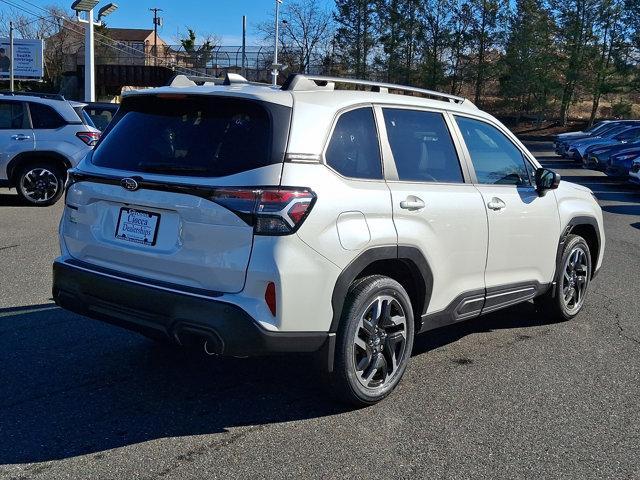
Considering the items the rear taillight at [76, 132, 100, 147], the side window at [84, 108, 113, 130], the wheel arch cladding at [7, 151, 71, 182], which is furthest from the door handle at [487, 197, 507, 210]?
the side window at [84, 108, 113, 130]

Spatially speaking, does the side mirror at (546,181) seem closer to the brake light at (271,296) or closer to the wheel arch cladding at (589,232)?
the wheel arch cladding at (589,232)

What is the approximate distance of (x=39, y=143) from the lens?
1194 cm

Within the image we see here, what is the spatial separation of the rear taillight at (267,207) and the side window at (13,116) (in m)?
9.45

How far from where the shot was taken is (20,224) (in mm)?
10578

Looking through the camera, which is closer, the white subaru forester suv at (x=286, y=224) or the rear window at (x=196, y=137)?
the white subaru forester suv at (x=286, y=224)

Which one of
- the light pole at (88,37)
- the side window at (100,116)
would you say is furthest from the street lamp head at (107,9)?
the side window at (100,116)

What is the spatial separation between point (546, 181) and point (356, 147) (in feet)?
6.92

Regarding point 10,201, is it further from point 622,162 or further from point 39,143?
point 622,162

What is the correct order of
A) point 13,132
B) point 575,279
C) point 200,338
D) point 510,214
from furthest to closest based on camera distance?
point 13,132, point 575,279, point 510,214, point 200,338

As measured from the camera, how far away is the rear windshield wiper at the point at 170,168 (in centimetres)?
394

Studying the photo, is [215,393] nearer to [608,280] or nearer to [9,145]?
[608,280]

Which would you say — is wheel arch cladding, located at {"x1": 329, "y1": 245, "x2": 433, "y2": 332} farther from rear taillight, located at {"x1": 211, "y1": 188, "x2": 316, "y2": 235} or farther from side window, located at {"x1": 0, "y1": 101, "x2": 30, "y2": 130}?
side window, located at {"x1": 0, "y1": 101, "x2": 30, "y2": 130}

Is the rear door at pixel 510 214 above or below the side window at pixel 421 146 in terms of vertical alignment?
below

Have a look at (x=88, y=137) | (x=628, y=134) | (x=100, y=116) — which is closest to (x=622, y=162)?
(x=628, y=134)
